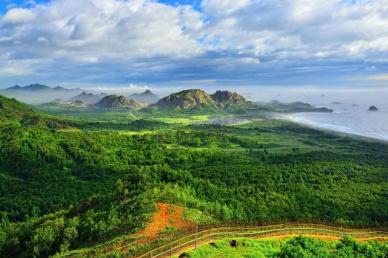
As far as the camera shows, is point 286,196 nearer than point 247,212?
No

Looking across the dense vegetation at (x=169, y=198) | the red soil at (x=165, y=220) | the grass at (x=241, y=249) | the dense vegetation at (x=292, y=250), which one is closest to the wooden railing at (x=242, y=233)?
the grass at (x=241, y=249)

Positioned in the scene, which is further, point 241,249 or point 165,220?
point 165,220

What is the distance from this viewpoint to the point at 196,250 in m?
63.1

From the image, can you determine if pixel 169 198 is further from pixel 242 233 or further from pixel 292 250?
pixel 292 250

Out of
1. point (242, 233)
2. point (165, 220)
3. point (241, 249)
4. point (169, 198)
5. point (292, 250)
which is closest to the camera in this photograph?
point (292, 250)

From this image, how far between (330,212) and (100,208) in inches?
2853

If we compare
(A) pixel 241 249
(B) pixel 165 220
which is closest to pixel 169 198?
(B) pixel 165 220

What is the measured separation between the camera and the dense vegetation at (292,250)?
6067cm

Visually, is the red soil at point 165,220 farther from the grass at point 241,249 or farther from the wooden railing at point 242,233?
the grass at point 241,249

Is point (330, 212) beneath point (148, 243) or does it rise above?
beneath

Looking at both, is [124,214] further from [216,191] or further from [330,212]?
[330,212]

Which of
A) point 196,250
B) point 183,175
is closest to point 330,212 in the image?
point 183,175

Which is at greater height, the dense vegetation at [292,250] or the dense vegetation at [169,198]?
the dense vegetation at [292,250]

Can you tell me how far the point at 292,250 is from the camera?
5956 centimetres
